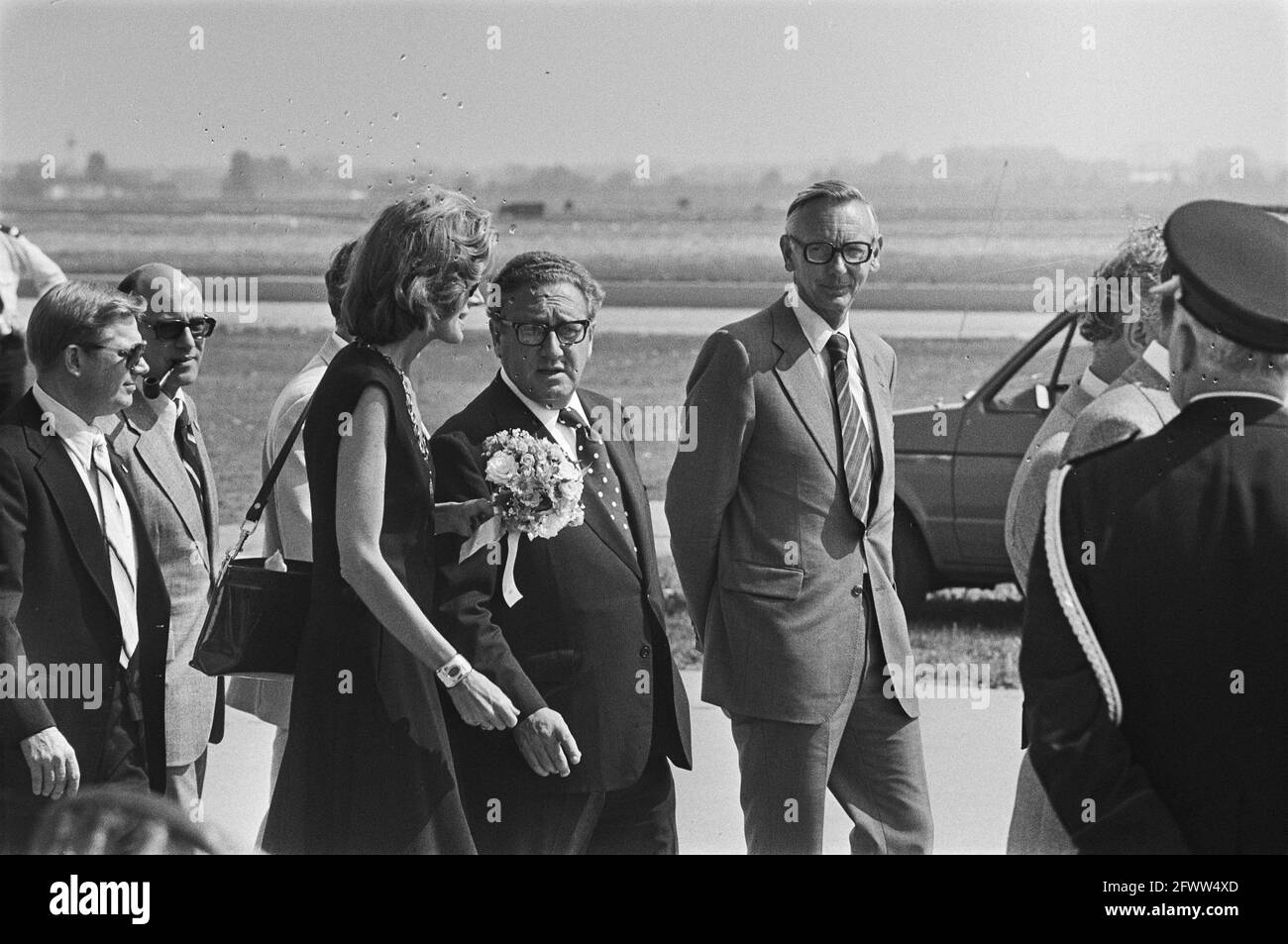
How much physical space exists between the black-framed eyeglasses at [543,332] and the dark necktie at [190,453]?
0.93m

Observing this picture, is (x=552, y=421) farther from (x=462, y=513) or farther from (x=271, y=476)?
(x=271, y=476)

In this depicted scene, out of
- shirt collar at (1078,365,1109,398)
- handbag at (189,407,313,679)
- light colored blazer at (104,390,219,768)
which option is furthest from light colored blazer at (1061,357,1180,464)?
light colored blazer at (104,390,219,768)

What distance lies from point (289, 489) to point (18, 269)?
147cm

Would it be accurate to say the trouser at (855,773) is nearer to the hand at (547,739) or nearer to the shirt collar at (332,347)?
the hand at (547,739)

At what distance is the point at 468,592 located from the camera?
418 cm

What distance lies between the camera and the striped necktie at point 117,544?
4.21 meters

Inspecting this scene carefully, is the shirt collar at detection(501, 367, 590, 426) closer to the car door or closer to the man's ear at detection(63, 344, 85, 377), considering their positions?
the man's ear at detection(63, 344, 85, 377)

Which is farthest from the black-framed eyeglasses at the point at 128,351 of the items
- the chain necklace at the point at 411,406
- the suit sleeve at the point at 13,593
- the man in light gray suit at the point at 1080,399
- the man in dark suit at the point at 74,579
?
the man in light gray suit at the point at 1080,399

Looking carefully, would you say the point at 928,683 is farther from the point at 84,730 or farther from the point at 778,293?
the point at 84,730

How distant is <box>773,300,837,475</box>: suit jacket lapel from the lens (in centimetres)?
447

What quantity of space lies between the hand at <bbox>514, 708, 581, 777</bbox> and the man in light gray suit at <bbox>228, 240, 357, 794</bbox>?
1.92 feet

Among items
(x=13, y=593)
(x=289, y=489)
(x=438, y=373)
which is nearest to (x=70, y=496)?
(x=13, y=593)
